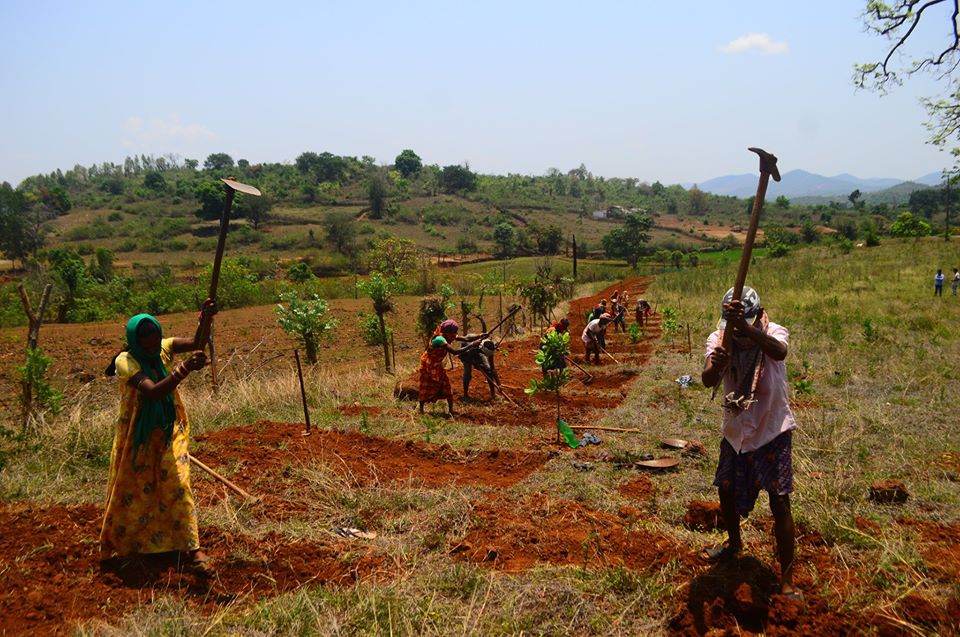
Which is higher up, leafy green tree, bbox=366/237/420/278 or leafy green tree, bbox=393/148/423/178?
leafy green tree, bbox=393/148/423/178

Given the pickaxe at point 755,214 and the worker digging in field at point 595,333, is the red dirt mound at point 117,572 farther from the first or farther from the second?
the worker digging in field at point 595,333

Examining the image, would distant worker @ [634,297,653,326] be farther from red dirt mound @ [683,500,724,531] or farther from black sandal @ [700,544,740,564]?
black sandal @ [700,544,740,564]

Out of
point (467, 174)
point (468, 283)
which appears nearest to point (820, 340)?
point (468, 283)

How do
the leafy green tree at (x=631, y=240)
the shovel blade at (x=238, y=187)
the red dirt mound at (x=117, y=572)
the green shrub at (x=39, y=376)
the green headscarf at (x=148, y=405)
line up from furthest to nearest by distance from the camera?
the leafy green tree at (x=631, y=240) < the green shrub at (x=39, y=376) < the green headscarf at (x=148, y=405) < the shovel blade at (x=238, y=187) < the red dirt mound at (x=117, y=572)

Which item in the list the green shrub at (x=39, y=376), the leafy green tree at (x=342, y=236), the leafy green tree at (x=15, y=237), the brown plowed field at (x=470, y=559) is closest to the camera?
the brown plowed field at (x=470, y=559)

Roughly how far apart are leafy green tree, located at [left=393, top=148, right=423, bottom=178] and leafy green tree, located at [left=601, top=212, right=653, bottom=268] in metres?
57.5

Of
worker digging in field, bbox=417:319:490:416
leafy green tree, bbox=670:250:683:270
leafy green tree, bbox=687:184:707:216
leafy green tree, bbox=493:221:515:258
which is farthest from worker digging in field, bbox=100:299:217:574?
leafy green tree, bbox=687:184:707:216

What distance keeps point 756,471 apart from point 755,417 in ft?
0.96

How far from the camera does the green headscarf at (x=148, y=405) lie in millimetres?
3570

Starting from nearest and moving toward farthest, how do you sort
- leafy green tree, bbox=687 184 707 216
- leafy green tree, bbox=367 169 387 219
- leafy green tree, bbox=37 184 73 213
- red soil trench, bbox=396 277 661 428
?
red soil trench, bbox=396 277 661 428
leafy green tree, bbox=367 169 387 219
leafy green tree, bbox=37 184 73 213
leafy green tree, bbox=687 184 707 216

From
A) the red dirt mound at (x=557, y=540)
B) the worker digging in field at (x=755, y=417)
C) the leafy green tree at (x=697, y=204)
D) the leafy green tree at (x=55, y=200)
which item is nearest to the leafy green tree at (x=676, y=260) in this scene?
the red dirt mound at (x=557, y=540)

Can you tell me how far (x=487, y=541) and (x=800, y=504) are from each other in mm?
2267

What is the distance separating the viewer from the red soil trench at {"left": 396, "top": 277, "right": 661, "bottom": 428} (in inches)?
305

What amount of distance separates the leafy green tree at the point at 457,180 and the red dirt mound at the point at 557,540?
82374 millimetres
